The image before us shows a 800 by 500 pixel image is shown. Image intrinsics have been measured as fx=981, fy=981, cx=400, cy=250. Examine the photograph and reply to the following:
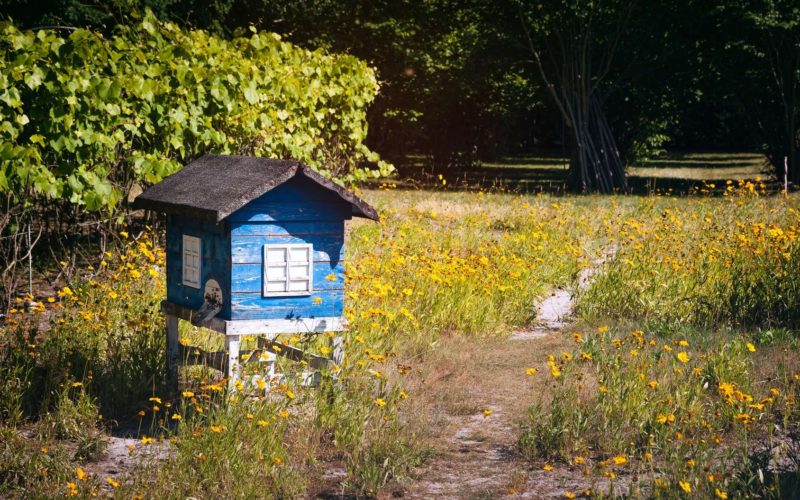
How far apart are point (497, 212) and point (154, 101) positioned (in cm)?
783

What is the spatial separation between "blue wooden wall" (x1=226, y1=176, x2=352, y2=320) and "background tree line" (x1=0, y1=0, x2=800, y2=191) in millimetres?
15652

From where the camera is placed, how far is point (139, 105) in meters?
8.53

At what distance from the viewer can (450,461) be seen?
17.6ft

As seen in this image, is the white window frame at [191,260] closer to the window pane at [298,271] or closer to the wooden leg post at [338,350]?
the window pane at [298,271]

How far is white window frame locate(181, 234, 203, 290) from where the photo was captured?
5867 mm

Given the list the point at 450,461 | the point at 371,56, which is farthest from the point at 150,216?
the point at 371,56

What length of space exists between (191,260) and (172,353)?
2.30 ft

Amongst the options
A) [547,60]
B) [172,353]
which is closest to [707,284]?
[172,353]

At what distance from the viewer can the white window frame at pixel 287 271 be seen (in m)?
5.57

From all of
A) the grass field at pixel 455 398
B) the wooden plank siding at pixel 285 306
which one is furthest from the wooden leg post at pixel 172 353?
the wooden plank siding at pixel 285 306

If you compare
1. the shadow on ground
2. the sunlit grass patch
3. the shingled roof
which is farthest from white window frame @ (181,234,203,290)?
the shadow on ground

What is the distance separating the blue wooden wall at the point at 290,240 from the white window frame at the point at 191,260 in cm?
44

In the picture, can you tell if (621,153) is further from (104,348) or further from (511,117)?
(104,348)

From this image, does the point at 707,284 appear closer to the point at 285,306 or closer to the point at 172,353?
the point at 285,306
